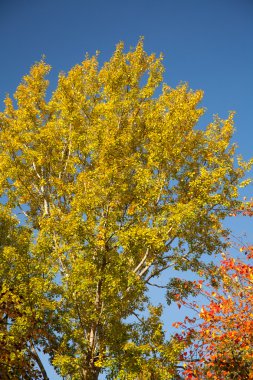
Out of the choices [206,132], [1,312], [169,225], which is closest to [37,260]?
[1,312]

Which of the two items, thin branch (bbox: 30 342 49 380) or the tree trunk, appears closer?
the tree trunk

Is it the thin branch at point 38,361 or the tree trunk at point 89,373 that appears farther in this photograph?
the thin branch at point 38,361

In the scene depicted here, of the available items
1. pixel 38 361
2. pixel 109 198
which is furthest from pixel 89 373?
pixel 109 198

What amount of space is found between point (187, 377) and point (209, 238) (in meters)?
4.57

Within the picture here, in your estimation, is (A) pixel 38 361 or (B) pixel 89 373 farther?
(A) pixel 38 361

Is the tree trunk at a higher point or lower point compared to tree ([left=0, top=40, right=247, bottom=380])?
lower

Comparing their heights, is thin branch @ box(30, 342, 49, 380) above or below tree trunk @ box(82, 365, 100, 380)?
above

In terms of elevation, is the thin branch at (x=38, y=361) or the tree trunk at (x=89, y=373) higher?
the thin branch at (x=38, y=361)

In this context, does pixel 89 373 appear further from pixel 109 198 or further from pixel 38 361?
pixel 109 198

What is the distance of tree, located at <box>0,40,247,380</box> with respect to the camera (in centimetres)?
977

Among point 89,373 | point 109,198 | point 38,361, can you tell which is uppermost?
point 109,198

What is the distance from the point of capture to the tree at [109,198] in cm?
977

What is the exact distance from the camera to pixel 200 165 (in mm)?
13109

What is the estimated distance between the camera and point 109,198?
1064cm
